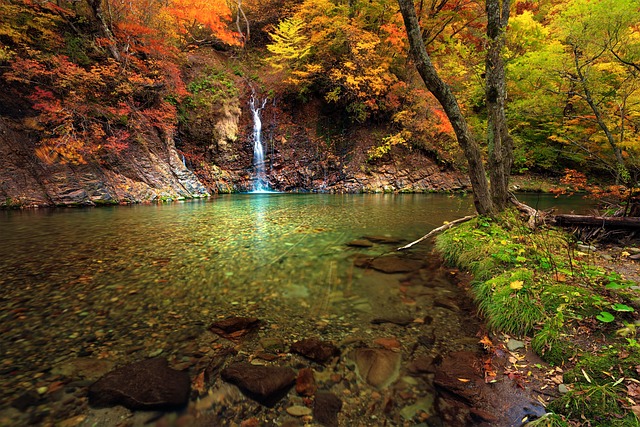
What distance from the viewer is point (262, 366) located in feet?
7.59

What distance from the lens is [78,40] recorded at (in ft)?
47.1

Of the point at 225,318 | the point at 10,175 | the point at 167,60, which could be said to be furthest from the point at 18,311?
the point at 167,60

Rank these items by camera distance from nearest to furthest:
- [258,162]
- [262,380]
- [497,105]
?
[262,380] < [497,105] < [258,162]

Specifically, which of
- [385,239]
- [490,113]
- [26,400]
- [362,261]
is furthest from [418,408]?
[490,113]

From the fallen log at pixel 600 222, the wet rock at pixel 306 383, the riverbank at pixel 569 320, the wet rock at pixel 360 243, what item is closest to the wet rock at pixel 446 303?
the riverbank at pixel 569 320

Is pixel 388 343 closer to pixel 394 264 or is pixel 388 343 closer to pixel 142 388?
pixel 142 388

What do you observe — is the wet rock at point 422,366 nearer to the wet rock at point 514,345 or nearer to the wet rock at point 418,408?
the wet rock at point 418,408

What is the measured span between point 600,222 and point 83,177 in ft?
57.5

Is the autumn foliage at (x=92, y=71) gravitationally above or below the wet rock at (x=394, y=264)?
above

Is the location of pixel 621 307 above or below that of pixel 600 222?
below

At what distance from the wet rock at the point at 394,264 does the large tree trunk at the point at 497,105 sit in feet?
7.61

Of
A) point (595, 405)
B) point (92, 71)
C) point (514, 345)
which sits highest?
point (92, 71)

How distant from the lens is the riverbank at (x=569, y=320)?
170cm

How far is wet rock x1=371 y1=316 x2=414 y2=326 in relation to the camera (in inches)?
119
